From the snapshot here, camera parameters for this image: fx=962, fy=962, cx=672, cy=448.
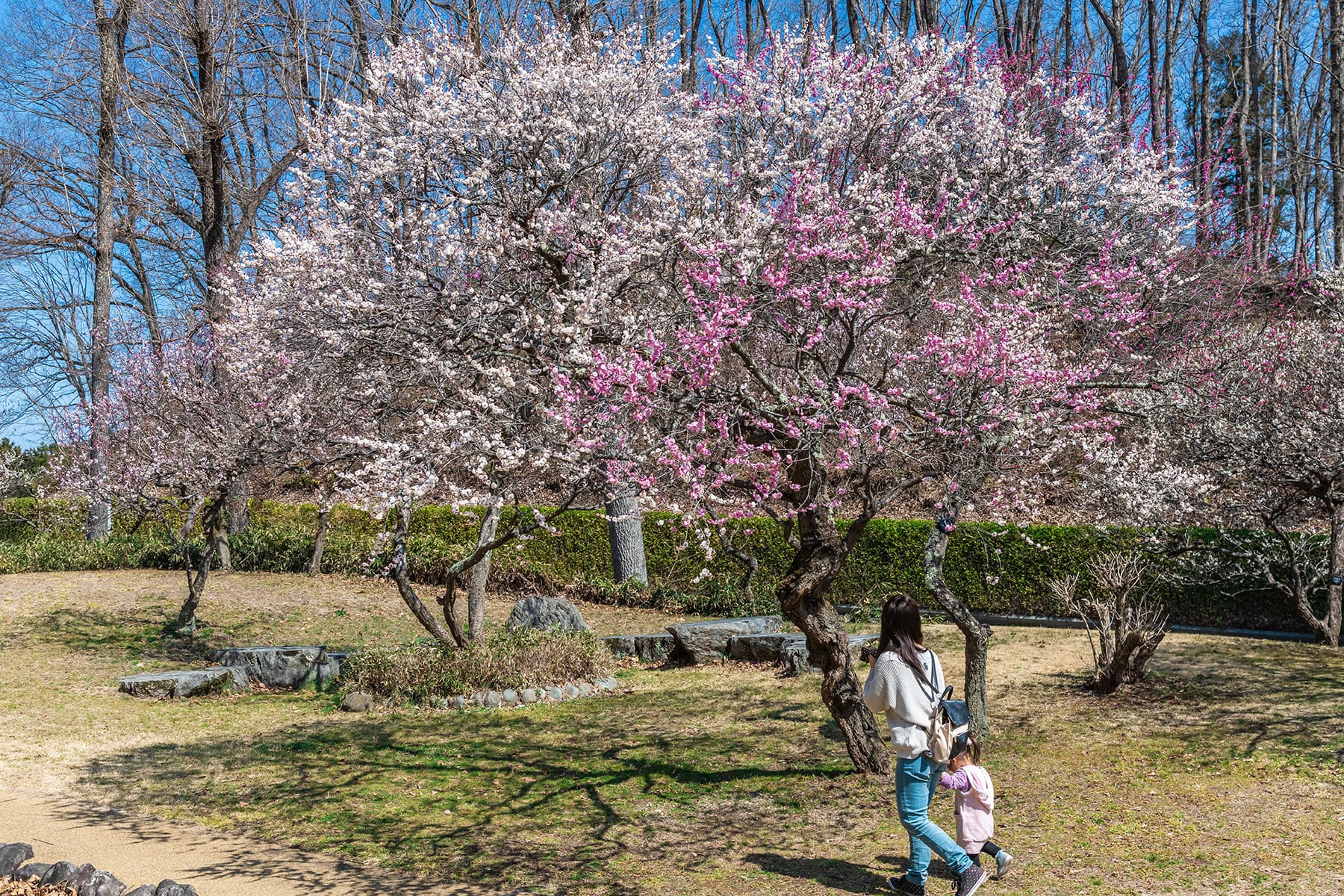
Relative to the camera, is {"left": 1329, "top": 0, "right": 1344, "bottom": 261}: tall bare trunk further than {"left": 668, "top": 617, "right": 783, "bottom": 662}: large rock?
Yes

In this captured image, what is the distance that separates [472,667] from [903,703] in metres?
6.27

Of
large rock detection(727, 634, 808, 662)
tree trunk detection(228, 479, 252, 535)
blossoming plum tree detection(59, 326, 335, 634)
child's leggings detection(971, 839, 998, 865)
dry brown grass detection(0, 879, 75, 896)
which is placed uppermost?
blossoming plum tree detection(59, 326, 335, 634)

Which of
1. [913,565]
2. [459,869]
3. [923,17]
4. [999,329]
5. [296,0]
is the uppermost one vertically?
[296,0]

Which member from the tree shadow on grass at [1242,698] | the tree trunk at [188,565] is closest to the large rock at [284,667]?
the tree trunk at [188,565]

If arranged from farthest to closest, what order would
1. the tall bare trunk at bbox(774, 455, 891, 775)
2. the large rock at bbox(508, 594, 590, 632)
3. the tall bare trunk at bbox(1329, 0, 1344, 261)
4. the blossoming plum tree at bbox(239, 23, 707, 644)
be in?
the tall bare trunk at bbox(1329, 0, 1344, 261) < the large rock at bbox(508, 594, 590, 632) < the blossoming plum tree at bbox(239, 23, 707, 644) < the tall bare trunk at bbox(774, 455, 891, 775)

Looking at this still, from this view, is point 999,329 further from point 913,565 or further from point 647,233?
point 913,565

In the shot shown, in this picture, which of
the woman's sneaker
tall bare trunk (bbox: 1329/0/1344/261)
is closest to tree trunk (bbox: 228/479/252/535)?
the woman's sneaker

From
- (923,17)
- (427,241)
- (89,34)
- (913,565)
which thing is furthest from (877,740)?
(89,34)

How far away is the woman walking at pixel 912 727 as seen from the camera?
489cm

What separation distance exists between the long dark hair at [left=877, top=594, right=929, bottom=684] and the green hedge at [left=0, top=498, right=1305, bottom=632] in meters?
5.65

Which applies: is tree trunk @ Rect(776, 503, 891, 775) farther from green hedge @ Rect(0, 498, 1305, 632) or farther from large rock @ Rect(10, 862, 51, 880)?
large rock @ Rect(10, 862, 51, 880)

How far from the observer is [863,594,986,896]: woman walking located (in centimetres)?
489

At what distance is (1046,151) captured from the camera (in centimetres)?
1217

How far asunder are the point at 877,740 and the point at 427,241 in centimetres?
541
